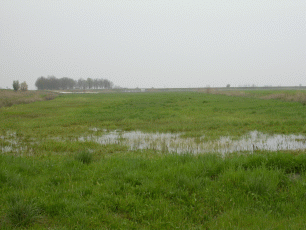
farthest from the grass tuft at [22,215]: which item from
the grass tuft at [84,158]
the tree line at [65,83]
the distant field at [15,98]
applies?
the tree line at [65,83]

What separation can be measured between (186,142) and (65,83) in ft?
508

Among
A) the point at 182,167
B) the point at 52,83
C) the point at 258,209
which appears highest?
the point at 52,83

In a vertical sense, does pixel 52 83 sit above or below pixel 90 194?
above

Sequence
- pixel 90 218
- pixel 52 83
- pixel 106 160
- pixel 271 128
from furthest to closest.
Result: pixel 52 83 → pixel 271 128 → pixel 106 160 → pixel 90 218

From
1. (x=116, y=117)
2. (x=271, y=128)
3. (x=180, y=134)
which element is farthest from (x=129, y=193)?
(x=116, y=117)

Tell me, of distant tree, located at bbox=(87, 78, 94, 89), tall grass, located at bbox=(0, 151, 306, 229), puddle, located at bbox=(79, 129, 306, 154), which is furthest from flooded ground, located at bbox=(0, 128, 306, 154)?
distant tree, located at bbox=(87, 78, 94, 89)

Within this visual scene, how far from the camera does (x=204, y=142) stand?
10891 millimetres

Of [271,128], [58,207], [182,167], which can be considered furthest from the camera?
[271,128]

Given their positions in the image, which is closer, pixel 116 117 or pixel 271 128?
pixel 271 128

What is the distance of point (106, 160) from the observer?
745cm

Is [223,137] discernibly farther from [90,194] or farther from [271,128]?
[90,194]

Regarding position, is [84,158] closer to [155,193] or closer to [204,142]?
[155,193]

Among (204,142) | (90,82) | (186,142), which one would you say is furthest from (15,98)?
(90,82)

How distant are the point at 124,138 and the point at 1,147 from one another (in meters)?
6.01
